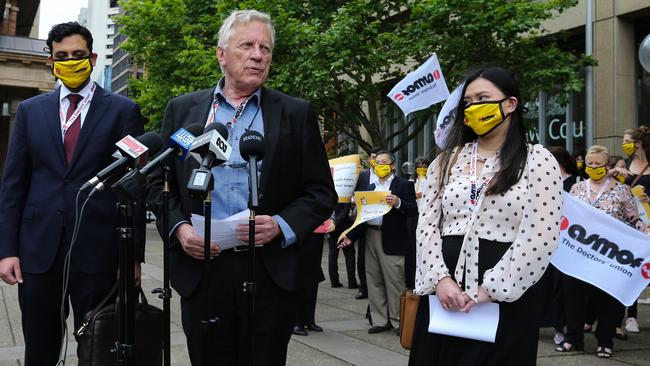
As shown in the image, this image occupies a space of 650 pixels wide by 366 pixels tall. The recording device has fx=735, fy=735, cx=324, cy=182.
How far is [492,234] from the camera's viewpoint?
10.9ft

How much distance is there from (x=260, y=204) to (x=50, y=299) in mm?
1377

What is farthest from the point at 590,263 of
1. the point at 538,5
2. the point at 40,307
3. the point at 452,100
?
the point at 538,5

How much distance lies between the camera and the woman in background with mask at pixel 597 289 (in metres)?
7.33

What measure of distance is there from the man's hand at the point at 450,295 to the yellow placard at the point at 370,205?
212 inches

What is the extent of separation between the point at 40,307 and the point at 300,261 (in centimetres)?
150

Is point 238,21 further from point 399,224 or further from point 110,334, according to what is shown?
point 399,224

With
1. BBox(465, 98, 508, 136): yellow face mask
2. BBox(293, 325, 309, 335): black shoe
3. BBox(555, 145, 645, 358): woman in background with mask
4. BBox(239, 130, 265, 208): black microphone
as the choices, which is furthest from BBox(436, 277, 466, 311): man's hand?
BBox(293, 325, 309, 335): black shoe

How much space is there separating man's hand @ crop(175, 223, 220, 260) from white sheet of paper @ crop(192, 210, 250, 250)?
33 millimetres

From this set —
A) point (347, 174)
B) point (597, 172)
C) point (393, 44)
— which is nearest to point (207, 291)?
point (597, 172)

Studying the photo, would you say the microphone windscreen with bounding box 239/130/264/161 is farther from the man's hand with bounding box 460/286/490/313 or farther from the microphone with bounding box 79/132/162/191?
the man's hand with bounding box 460/286/490/313

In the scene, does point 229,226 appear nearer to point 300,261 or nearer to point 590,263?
point 300,261

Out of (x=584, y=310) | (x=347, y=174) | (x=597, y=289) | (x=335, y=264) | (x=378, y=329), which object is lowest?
(x=378, y=329)

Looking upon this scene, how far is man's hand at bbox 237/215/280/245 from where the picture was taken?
323 cm

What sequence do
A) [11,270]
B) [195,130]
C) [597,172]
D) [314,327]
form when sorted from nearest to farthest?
[195,130] < [11,270] < [597,172] < [314,327]
